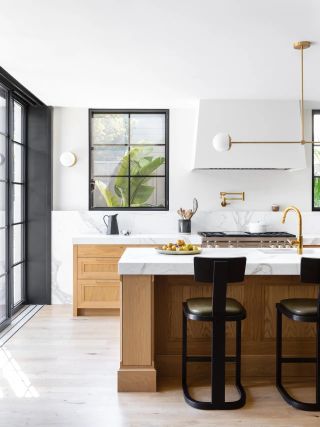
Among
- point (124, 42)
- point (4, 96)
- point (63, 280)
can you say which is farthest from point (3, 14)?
point (63, 280)

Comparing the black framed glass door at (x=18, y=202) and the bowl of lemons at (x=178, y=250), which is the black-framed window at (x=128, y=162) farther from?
the bowl of lemons at (x=178, y=250)

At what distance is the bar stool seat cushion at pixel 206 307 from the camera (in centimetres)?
300

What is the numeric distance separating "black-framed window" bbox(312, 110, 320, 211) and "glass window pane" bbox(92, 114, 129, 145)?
94.1 inches

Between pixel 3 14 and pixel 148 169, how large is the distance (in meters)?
3.24

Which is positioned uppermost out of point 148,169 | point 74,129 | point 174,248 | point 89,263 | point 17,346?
point 74,129

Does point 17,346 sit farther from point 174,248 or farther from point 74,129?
point 74,129

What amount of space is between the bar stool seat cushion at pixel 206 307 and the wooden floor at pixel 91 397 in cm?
60

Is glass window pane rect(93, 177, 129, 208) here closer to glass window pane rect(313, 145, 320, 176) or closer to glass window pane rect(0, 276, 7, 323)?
glass window pane rect(0, 276, 7, 323)

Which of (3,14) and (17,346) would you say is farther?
(17,346)

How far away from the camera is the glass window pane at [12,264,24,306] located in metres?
5.64

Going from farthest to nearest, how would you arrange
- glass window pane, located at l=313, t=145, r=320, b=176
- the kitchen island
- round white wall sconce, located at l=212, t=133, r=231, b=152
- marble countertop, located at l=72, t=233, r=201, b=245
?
glass window pane, located at l=313, t=145, r=320, b=176, marble countertop, located at l=72, t=233, r=201, b=245, round white wall sconce, located at l=212, t=133, r=231, b=152, the kitchen island

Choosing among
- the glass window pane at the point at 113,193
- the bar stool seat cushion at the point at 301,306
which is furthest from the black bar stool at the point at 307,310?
the glass window pane at the point at 113,193

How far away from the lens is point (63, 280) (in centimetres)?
602

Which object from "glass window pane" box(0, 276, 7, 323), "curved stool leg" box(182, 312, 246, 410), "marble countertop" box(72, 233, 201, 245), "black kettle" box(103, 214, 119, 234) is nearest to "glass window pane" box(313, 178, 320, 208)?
"marble countertop" box(72, 233, 201, 245)
